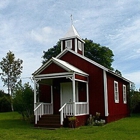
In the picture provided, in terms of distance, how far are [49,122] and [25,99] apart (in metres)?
3.68

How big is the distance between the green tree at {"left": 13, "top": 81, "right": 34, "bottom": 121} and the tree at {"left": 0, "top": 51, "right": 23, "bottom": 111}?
858 inches

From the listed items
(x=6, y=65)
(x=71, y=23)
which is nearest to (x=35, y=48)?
(x=71, y=23)

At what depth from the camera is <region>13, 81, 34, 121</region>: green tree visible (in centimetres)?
1714

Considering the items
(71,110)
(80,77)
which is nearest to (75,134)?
(71,110)

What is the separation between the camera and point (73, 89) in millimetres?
13836

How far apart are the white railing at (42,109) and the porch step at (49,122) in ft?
1.06

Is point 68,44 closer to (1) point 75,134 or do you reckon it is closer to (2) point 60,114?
(2) point 60,114

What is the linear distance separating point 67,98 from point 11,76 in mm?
24183

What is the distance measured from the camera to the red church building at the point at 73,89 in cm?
1441

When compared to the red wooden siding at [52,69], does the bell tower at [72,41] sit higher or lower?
higher

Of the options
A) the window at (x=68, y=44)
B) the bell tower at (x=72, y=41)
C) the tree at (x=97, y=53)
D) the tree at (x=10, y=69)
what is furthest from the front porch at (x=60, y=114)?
the tree at (x=10, y=69)

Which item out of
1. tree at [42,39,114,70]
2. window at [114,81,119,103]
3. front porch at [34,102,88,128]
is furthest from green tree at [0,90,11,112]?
window at [114,81,119,103]

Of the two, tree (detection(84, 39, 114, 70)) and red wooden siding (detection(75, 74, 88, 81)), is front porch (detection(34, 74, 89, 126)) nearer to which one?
red wooden siding (detection(75, 74, 88, 81))

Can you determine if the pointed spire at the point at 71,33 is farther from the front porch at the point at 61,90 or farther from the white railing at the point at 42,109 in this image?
the white railing at the point at 42,109
